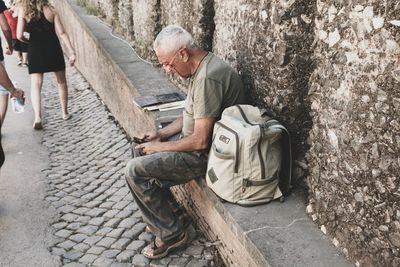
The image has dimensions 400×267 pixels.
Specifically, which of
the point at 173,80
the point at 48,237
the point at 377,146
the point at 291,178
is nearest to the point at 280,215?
the point at 291,178

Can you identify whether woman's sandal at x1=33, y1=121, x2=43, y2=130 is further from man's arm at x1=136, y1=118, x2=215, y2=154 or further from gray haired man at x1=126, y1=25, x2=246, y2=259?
man's arm at x1=136, y1=118, x2=215, y2=154

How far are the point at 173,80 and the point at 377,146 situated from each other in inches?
145

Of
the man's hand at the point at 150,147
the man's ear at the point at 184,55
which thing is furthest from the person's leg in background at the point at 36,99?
the man's ear at the point at 184,55

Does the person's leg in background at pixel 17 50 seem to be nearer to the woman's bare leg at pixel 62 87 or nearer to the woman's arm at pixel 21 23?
the woman's bare leg at pixel 62 87

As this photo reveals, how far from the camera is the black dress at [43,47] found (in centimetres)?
645

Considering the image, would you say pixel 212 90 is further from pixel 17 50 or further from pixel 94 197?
pixel 17 50

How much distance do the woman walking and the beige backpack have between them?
157 inches

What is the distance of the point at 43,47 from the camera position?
21.6ft

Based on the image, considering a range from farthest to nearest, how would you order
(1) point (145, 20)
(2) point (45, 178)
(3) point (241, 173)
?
(1) point (145, 20), (2) point (45, 178), (3) point (241, 173)

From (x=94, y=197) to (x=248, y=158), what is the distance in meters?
2.34

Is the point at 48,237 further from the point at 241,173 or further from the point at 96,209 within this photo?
the point at 241,173

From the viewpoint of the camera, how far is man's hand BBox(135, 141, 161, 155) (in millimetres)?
3674

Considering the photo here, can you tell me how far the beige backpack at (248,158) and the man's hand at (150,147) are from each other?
1.66 feet

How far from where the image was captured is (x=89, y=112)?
24.4 ft
